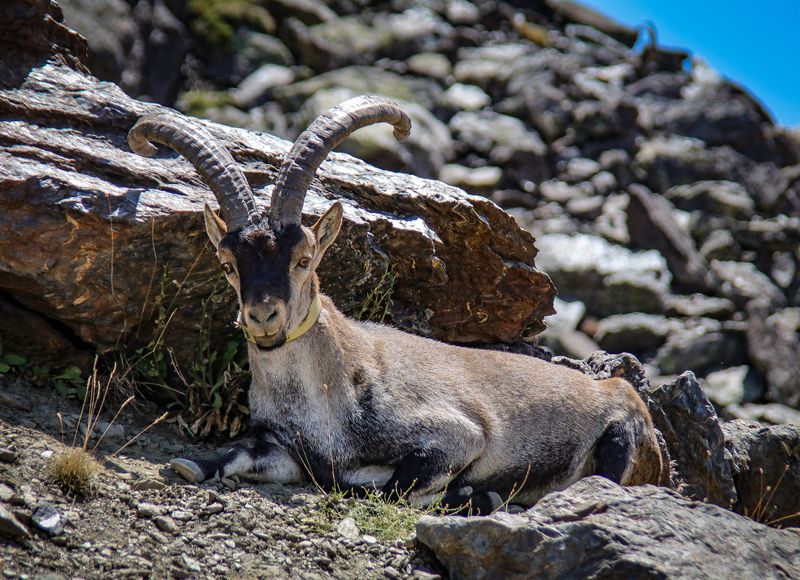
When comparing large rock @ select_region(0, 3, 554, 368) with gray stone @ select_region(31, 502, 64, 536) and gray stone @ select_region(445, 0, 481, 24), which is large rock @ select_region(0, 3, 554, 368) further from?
gray stone @ select_region(445, 0, 481, 24)

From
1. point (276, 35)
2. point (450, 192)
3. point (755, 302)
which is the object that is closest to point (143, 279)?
point (450, 192)

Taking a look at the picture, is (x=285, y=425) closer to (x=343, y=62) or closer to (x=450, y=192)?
(x=450, y=192)

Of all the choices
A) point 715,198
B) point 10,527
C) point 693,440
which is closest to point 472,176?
point 715,198

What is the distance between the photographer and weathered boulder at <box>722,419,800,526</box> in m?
10.2

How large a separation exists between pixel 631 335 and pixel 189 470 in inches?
1032

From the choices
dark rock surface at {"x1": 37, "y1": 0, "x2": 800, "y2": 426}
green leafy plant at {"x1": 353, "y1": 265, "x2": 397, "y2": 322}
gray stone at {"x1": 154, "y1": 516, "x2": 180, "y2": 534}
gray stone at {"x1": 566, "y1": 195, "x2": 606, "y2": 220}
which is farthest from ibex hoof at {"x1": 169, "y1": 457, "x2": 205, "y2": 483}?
gray stone at {"x1": 566, "y1": 195, "x2": 606, "y2": 220}

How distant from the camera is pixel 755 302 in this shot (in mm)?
33000

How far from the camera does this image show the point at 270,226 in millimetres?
7758

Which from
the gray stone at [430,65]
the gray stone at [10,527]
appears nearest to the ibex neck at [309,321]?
the gray stone at [10,527]

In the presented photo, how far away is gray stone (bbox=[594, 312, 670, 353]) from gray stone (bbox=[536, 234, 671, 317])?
1160 millimetres

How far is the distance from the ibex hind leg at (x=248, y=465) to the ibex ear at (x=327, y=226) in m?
1.80

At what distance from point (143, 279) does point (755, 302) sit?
1138 inches

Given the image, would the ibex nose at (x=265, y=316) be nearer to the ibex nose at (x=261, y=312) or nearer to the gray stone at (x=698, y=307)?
the ibex nose at (x=261, y=312)

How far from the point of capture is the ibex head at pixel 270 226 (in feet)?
24.0
